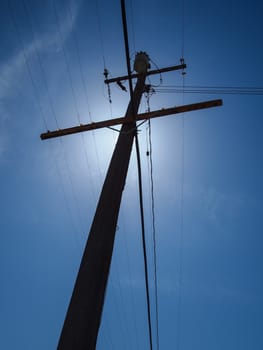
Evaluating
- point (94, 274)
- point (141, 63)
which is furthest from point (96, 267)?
point (141, 63)

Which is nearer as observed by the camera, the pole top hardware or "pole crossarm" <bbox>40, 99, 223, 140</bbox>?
"pole crossarm" <bbox>40, 99, 223, 140</bbox>

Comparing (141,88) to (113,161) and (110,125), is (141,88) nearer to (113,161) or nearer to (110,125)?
(110,125)

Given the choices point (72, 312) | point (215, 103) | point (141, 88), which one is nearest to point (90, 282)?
point (72, 312)

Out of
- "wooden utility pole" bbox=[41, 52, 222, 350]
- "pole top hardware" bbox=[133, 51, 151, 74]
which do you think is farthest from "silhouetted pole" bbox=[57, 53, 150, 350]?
"pole top hardware" bbox=[133, 51, 151, 74]

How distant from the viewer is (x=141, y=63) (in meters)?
9.51

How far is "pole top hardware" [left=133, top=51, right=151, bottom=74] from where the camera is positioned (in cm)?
933

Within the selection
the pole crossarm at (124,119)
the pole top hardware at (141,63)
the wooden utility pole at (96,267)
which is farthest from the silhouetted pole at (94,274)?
the pole top hardware at (141,63)

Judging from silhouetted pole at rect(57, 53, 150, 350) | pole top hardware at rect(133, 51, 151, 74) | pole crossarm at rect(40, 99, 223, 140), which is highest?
pole top hardware at rect(133, 51, 151, 74)

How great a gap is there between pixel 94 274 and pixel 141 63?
862 cm

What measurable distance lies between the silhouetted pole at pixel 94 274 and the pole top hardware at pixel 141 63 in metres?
6.15

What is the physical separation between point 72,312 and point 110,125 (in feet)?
13.1

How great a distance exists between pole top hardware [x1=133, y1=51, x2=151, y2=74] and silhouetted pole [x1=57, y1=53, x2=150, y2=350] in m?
6.15

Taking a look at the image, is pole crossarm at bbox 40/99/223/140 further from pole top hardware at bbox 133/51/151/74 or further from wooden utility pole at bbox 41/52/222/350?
pole top hardware at bbox 133/51/151/74

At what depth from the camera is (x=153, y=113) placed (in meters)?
5.66
